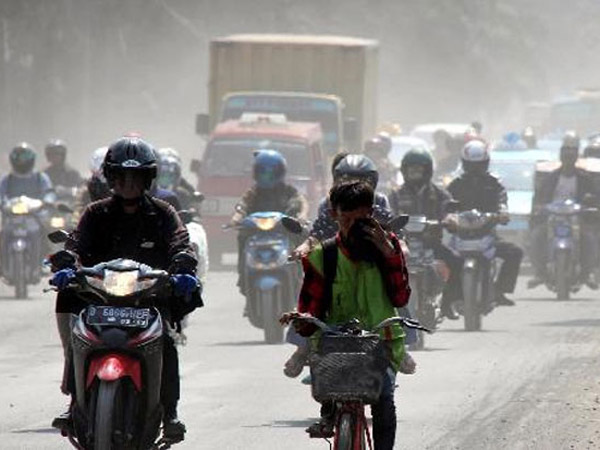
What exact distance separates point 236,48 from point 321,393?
104ft

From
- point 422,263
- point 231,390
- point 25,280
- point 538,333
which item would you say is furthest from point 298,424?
point 25,280

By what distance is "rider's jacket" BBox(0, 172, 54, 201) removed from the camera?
25938 mm

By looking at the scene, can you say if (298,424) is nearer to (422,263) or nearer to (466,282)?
(422,263)

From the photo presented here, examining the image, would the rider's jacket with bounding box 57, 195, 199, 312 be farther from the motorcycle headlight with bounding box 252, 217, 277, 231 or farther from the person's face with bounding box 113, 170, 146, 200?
the motorcycle headlight with bounding box 252, 217, 277, 231

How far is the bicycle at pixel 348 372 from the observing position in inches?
348

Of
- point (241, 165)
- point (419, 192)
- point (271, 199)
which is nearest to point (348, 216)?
point (419, 192)

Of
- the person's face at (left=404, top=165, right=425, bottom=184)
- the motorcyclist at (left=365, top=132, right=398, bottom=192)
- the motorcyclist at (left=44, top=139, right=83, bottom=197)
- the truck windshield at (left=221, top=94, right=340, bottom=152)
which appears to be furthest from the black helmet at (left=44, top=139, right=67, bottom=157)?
the person's face at (left=404, top=165, right=425, bottom=184)

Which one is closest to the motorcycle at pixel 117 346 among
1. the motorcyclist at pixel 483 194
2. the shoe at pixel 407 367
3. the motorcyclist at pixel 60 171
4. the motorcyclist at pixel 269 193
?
the shoe at pixel 407 367

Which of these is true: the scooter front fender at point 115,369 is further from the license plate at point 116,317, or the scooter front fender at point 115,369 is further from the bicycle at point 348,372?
the bicycle at point 348,372

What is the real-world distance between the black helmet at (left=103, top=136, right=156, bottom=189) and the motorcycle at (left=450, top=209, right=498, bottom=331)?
36.3ft

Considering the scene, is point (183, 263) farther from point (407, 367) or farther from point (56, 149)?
point (56, 149)

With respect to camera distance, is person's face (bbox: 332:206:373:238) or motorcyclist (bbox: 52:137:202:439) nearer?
person's face (bbox: 332:206:373:238)

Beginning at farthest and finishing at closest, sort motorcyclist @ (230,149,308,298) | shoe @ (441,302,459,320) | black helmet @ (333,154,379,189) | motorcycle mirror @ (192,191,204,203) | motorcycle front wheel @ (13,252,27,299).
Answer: motorcycle front wheel @ (13,252,27,299) → shoe @ (441,302,459,320) → motorcyclist @ (230,149,308,298) → motorcycle mirror @ (192,191,204,203) → black helmet @ (333,154,379,189)

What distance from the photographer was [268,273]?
64.8 ft
